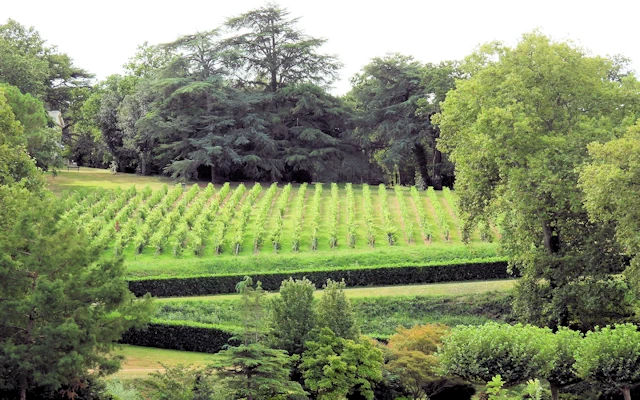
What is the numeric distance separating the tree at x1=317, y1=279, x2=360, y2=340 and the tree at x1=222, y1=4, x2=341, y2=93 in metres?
36.8

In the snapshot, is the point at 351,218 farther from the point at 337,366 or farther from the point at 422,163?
the point at 337,366

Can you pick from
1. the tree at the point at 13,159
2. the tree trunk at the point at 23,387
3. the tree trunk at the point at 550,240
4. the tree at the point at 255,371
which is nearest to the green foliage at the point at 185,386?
the tree at the point at 255,371

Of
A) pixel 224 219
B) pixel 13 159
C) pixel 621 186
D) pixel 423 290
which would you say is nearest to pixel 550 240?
pixel 423 290

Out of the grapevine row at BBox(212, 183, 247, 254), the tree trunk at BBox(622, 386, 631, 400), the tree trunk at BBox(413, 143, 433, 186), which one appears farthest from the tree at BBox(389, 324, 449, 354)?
the tree trunk at BBox(413, 143, 433, 186)

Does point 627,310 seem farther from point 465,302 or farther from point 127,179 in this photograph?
point 127,179

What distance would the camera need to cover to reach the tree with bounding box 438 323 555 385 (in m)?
18.8

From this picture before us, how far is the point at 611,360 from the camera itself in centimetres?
1847

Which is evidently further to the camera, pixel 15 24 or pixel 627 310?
pixel 15 24

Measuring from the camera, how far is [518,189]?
2578 cm

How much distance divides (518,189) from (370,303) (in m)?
7.02

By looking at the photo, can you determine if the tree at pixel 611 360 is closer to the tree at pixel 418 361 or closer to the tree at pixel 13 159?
the tree at pixel 418 361

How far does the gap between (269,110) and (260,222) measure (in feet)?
59.4

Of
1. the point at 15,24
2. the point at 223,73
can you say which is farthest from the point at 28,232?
the point at 15,24

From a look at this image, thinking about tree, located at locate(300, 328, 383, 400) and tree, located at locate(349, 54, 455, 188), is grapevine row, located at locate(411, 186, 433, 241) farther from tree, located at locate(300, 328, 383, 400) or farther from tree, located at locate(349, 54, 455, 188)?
tree, located at locate(300, 328, 383, 400)
